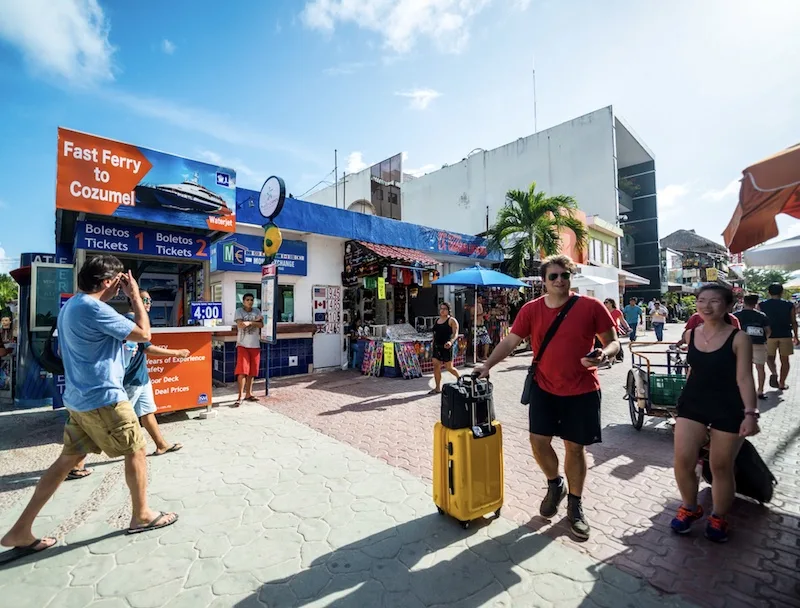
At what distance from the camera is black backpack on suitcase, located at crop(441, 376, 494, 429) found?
270cm

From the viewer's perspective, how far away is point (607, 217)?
2194 cm

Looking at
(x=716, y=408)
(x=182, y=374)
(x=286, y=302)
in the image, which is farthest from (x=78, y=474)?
(x=286, y=302)

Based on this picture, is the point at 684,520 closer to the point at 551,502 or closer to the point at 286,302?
the point at 551,502

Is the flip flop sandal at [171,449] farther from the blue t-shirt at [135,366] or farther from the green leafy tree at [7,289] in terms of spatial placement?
the green leafy tree at [7,289]

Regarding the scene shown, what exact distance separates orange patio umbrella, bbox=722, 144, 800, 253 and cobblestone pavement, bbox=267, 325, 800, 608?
2.21 m

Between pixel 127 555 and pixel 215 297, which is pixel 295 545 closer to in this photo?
pixel 127 555

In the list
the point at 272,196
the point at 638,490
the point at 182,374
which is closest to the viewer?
the point at 638,490

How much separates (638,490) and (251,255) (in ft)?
26.2

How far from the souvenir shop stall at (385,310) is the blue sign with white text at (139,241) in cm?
393

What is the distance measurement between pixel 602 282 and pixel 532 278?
218 centimetres

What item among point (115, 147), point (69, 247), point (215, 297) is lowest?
point (215, 297)

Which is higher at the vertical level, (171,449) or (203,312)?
(203,312)

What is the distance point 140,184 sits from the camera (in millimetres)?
5793

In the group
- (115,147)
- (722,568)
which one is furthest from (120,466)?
(722,568)
